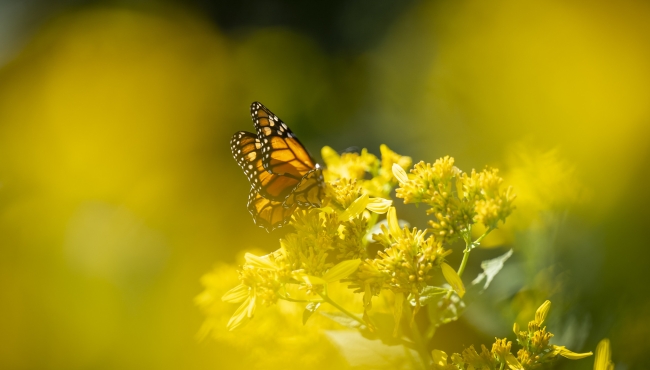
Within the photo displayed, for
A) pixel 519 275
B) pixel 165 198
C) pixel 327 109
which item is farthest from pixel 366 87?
pixel 519 275

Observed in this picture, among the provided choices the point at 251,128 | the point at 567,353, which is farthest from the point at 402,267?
the point at 251,128

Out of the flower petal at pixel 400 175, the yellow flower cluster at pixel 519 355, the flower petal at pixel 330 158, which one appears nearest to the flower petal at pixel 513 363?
the yellow flower cluster at pixel 519 355

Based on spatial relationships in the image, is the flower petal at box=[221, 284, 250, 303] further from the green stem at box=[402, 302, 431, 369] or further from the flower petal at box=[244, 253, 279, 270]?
the green stem at box=[402, 302, 431, 369]

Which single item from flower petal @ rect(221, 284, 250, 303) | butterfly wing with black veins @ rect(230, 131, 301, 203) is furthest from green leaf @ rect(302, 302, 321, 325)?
butterfly wing with black veins @ rect(230, 131, 301, 203)

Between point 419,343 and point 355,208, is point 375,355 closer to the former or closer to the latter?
point 419,343

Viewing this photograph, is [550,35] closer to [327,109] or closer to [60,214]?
[327,109]

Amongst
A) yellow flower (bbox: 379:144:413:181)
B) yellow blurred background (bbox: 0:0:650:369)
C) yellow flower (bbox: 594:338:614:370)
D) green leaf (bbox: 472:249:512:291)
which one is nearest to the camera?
yellow flower (bbox: 594:338:614:370)
